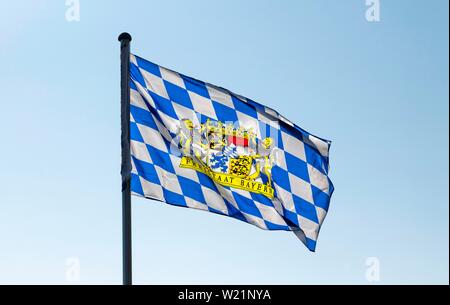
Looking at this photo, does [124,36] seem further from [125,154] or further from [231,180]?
[231,180]

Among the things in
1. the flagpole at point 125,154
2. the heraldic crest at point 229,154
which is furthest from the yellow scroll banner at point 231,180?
the flagpole at point 125,154

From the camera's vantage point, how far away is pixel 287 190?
1435cm

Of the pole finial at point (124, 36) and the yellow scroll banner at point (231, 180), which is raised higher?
the pole finial at point (124, 36)

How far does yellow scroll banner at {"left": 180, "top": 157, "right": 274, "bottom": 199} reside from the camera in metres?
13.2

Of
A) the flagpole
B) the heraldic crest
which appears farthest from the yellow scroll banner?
the flagpole

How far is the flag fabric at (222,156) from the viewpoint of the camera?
42.2 feet

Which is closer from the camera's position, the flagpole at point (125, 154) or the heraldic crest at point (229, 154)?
the flagpole at point (125, 154)

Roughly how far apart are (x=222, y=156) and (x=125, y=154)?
7.49ft

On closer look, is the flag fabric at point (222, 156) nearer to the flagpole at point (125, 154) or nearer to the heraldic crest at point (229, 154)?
the heraldic crest at point (229, 154)

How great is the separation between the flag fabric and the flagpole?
427 millimetres

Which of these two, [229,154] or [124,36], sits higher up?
[124,36]

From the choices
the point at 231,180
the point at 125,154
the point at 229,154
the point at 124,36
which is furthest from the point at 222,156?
the point at 124,36

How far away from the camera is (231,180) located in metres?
13.6

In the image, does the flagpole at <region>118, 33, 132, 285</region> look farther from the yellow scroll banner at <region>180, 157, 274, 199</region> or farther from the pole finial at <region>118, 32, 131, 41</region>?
the yellow scroll banner at <region>180, 157, 274, 199</region>
